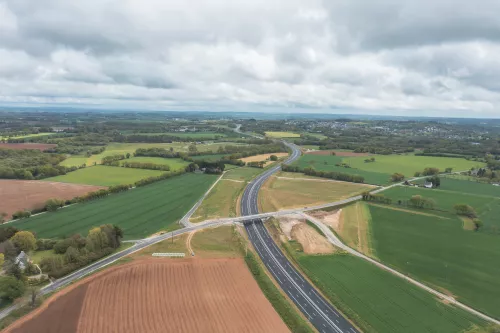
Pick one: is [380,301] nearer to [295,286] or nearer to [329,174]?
[295,286]

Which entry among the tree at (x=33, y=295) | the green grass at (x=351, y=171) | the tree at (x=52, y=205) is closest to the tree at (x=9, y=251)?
the tree at (x=33, y=295)

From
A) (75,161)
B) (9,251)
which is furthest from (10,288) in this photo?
(75,161)

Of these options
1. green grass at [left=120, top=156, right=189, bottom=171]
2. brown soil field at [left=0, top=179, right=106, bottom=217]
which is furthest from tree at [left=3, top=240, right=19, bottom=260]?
green grass at [left=120, top=156, right=189, bottom=171]

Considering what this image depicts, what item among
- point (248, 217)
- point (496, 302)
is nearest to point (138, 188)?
point (248, 217)

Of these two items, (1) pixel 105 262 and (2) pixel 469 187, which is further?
(2) pixel 469 187

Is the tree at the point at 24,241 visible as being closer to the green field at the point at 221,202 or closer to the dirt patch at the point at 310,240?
the green field at the point at 221,202

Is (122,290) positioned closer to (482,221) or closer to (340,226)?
(340,226)
